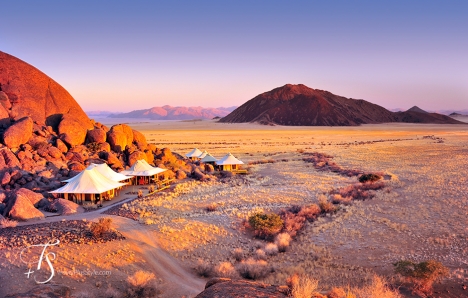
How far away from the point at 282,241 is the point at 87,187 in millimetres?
12483

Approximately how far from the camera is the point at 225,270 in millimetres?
11359

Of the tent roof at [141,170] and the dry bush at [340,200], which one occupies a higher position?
the tent roof at [141,170]

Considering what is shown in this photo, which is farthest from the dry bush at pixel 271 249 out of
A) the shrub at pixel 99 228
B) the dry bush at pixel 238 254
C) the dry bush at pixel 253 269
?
the shrub at pixel 99 228

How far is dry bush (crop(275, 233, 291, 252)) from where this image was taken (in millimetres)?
13698

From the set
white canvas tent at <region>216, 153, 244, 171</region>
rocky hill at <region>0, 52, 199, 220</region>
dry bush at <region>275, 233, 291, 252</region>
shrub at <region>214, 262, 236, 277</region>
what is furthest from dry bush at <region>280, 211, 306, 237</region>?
white canvas tent at <region>216, 153, 244, 171</region>

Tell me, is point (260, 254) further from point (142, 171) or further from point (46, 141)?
point (46, 141)

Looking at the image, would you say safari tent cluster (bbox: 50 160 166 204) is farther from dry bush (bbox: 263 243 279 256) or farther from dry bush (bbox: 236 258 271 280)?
dry bush (bbox: 236 258 271 280)

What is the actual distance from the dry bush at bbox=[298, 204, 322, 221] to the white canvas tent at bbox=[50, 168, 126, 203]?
454 inches

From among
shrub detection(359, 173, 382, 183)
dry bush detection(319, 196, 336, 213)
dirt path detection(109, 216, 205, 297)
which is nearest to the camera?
dirt path detection(109, 216, 205, 297)

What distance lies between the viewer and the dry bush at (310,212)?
57.8 feet

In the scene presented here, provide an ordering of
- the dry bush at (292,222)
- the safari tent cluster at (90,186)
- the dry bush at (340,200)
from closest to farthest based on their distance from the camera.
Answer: the dry bush at (292,222) → the dry bush at (340,200) → the safari tent cluster at (90,186)

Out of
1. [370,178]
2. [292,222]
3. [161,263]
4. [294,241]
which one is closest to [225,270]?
[161,263]

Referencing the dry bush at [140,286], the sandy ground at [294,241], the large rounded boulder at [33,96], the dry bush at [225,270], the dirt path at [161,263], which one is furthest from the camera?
the large rounded boulder at [33,96]

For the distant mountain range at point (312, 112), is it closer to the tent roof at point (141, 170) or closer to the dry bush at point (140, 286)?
the tent roof at point (141, 170)
